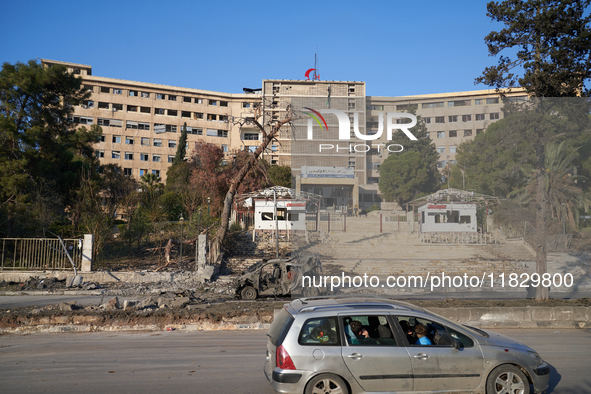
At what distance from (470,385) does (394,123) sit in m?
12.0

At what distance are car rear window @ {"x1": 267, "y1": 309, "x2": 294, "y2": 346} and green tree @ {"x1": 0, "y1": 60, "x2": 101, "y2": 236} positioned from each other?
21525 millimetres

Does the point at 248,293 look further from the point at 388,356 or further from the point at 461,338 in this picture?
the point at 461,338

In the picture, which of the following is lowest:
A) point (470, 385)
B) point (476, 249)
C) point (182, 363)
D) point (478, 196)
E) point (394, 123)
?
point (182, 363)

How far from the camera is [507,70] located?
1427 centimetres

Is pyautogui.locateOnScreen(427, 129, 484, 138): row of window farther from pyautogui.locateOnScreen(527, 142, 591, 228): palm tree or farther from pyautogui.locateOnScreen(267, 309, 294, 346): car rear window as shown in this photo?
pyautogui.locateOnScreen(267, 309, 294, 346): car rear window

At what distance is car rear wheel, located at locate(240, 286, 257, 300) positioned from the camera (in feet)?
48.9

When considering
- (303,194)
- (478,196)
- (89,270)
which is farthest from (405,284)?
(89,270)

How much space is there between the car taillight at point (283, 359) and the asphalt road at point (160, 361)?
1150 mm

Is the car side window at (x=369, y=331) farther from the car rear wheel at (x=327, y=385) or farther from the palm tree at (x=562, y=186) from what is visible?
the palm tree at (x=562, y=186)

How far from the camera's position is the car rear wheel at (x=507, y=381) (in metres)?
5.18

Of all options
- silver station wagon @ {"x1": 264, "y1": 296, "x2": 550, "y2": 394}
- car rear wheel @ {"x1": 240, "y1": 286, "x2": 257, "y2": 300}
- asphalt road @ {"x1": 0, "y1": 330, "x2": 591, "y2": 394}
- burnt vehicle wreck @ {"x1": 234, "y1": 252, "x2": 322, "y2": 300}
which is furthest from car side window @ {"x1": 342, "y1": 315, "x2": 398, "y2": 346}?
car rear wheel @ {"x1": 240, "y1": 286, "x2": 257, "y2": 300}

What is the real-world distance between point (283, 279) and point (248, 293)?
144cm

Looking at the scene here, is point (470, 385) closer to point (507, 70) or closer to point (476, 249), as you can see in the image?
point (476, 249)

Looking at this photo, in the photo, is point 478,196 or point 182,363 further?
point 478,196
